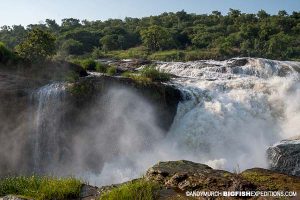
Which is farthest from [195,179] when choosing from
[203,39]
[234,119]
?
[203,39]

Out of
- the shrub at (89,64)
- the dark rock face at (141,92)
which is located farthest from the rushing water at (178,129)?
the shrub at (89,64)

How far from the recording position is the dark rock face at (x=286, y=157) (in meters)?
13.5

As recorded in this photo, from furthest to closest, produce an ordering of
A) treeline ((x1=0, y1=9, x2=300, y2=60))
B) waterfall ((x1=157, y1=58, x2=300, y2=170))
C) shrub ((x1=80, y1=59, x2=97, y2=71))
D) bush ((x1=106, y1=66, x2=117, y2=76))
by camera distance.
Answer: treeline ((x1=0, y1=9, x2=300, y2=60)) → shrub ((x1=80, y1=59, x2=97, y2=71)) → bush ((x1=106, y1=66, x2=117, y2=76)) → waterfall ((x1=157, y1=58, x2=300, y2=170))

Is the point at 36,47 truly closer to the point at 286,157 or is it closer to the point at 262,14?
the point at 286,157

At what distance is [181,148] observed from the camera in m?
18.8

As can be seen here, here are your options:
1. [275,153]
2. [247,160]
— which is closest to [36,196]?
[275,153]

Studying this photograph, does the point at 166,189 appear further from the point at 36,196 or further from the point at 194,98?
the point at 194,98

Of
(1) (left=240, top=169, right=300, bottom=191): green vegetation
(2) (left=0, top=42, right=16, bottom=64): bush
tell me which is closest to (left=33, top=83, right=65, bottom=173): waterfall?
(2) (left=0, top=42, right=16, bottom=64): bush

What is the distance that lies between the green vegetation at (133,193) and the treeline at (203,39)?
44139mm

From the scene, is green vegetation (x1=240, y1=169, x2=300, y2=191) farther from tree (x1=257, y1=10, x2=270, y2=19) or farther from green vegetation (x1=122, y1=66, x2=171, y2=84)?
tree (x1=257, y1=10, x2=270, y2=19)

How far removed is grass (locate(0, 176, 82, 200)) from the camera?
7.51 metres

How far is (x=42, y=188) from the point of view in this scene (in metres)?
7.63

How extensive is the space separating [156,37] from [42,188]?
54.0 meters

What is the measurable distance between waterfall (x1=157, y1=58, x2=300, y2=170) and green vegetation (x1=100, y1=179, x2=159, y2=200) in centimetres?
945
